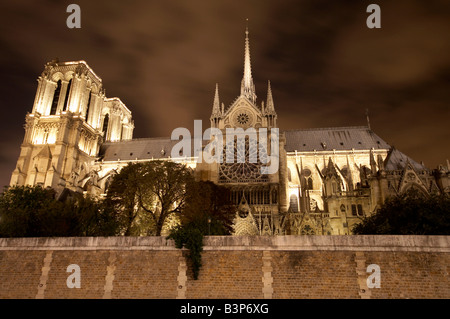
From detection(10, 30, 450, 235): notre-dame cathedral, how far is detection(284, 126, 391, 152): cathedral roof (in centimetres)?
12

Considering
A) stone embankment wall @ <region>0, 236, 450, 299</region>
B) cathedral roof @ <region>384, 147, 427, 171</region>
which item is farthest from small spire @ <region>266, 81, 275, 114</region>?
stone embankment wall @ <region>0, 236, 450, 299</region>

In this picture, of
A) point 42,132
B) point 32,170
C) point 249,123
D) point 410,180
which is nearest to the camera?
point 410,180

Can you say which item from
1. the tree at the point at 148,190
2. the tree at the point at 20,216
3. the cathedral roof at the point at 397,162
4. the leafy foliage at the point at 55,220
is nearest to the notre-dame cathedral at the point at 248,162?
the cathedral roof at the point at 397,162

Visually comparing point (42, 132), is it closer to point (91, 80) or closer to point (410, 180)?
point (91, 80)

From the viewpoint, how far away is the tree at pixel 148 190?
2212cm

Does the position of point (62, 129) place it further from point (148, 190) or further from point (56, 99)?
point (148, 190)

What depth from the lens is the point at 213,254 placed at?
11.5 meters

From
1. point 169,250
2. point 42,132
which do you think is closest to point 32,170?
point 42,132

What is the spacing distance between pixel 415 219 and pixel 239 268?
8.58 m

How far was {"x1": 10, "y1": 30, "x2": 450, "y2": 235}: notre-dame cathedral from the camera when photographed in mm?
27547

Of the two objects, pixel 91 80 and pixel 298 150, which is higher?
pixel 91 80

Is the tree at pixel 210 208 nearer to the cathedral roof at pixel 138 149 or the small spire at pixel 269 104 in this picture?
the small spire at pixel 269 104

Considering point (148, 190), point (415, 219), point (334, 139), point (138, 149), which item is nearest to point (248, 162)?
point (148, 190)
